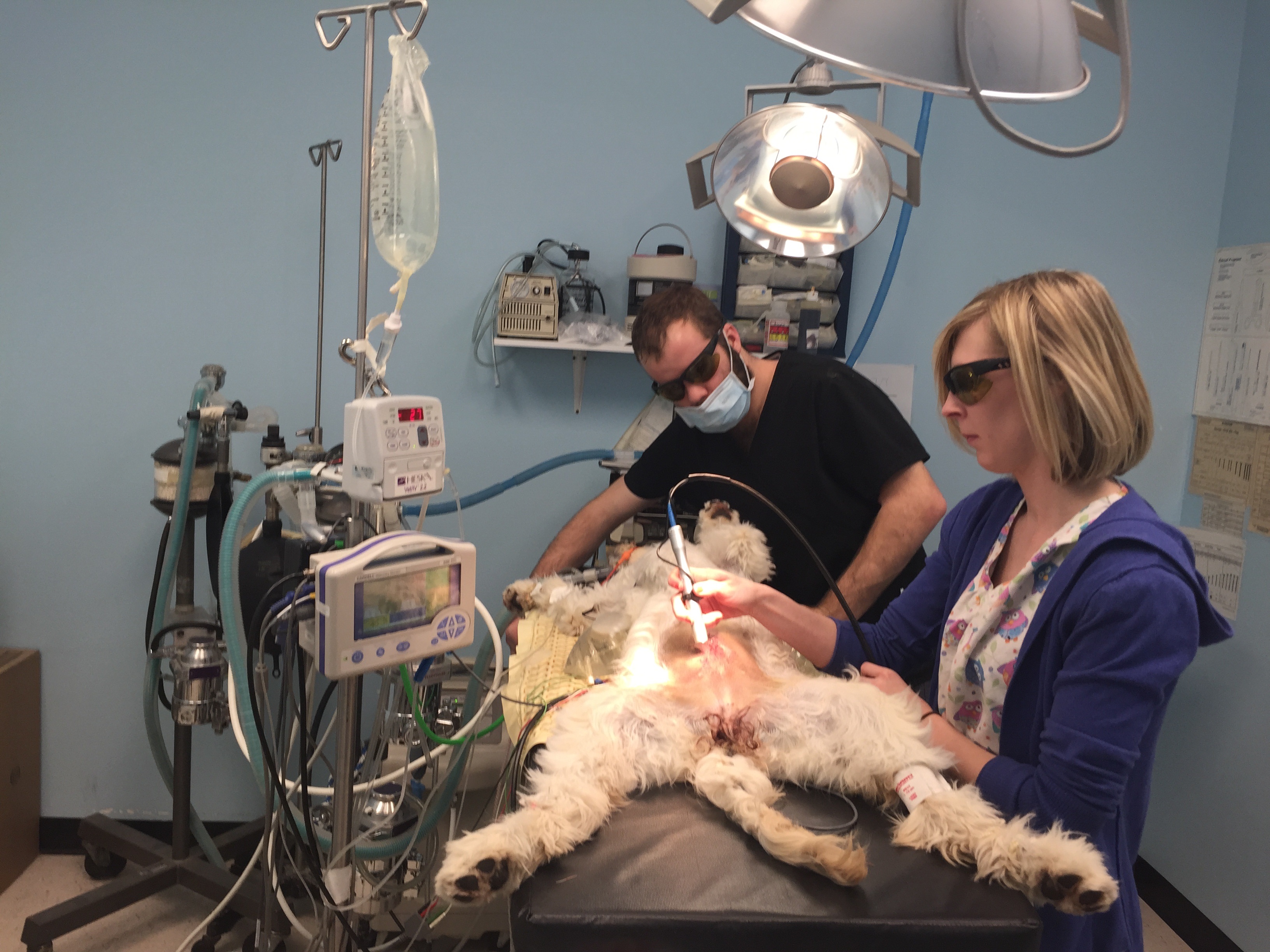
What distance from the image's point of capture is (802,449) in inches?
79.0

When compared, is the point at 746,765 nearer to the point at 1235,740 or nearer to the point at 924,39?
the point at 924,39

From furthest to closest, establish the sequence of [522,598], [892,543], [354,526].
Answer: [892,543]
[522,598]
[354,526]

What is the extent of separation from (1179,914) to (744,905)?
226cm

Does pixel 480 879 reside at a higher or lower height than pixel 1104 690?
lower

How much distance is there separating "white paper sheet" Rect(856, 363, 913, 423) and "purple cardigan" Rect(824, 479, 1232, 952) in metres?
1.46

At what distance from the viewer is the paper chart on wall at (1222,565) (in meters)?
2.34

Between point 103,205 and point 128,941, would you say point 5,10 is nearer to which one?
point 103,205

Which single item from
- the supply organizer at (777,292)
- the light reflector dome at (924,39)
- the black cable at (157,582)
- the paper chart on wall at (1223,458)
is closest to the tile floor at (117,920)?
the black cable at (157,582)

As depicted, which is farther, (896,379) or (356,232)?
(896,379)

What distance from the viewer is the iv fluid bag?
1108mm

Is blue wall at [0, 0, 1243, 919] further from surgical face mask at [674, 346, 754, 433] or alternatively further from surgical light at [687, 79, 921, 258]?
surgical light at [687, 79, 921, 258]

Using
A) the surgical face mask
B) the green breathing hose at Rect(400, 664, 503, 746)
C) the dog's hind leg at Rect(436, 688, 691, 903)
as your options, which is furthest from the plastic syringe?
the surgical face mask

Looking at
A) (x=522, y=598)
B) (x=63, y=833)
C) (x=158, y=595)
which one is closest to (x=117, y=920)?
(x=63, y=833)

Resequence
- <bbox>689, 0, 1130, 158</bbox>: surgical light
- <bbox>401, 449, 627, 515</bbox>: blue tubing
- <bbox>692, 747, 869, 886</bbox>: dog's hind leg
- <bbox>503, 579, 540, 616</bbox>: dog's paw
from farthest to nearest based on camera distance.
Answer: <bbox>401, 449, 627, 515</bbox>: blue tubing, <bbox>503, 579, 540, 616</bbox>: dog's paw, <bbox>692, 747, 869, 886</bbox>: dog's hind leg, <bbox>689, 0, 1130, 158</bbox>: surgical light
